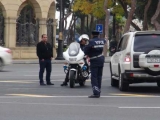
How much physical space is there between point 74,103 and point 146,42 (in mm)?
4037

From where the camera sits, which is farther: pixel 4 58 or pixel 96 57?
pixel 4 58

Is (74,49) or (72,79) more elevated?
(74,49)

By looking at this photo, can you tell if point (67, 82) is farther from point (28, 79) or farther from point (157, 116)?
point (157, 116)

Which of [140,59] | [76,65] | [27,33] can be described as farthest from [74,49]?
[27,33]

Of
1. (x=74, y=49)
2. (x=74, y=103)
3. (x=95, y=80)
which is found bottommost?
(x=74, y=103)

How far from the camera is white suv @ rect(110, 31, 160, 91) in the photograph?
1856cm

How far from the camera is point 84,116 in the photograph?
44.0 ft

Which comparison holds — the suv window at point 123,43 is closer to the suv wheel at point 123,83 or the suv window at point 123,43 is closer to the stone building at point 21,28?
the suv wheel at point 123,83

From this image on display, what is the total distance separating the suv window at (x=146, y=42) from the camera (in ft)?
62.0

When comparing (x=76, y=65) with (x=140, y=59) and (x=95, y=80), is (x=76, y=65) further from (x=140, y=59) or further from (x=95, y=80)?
(x=95, y=80)

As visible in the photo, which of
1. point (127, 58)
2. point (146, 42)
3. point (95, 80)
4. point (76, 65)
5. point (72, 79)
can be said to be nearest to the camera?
point (95, 80)

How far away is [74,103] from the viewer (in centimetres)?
1602

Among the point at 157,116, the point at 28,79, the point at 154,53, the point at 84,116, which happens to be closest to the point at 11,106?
the point at 84,116

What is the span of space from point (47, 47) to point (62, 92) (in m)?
3.23
